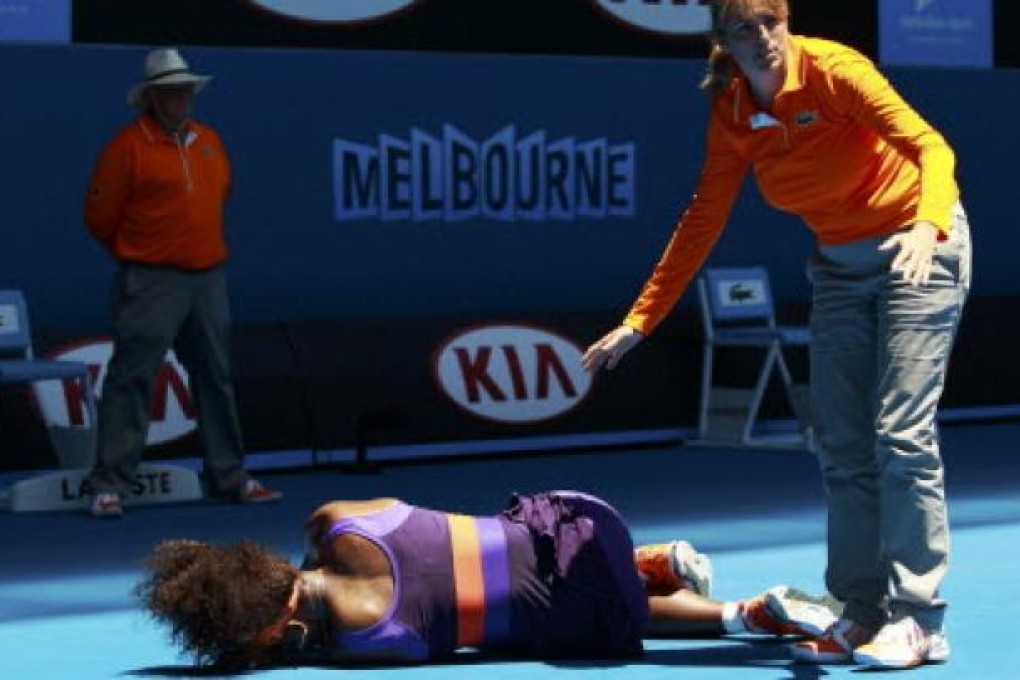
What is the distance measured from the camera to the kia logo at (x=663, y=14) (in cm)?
1378

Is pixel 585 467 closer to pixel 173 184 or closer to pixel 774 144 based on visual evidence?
pixel 173 184

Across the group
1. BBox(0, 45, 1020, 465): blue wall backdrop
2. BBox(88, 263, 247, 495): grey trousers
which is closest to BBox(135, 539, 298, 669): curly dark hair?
BBox(88, 263, 247, 495): grey trousers

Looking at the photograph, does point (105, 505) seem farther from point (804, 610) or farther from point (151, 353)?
point (804, 610)

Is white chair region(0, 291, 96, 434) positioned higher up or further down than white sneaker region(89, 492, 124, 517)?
higher up

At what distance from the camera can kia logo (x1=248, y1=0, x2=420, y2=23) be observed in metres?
12.6

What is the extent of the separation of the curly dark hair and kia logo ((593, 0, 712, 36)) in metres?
7.59

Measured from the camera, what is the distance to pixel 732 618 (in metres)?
7.24

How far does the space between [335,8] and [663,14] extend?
2.16 meters

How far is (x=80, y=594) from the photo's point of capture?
8539mm

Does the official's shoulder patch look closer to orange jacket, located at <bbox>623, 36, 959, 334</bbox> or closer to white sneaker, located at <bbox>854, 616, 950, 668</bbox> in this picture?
orange jacket, located at <bbox>623, 36, 959, 334</bbox>

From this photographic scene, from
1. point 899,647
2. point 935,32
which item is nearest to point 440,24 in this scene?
point 935,32

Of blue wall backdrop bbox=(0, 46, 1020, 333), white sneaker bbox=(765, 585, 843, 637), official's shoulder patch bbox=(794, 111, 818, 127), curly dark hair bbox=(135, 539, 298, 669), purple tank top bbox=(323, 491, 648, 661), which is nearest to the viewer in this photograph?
curly dark hair bbox=(135, 539, 298, 669)

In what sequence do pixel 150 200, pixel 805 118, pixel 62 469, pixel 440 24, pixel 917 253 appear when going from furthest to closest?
pixel 440 24 < pixel 62 469 < pixel 150 200 < pixel 805 118 < pixel 917 253

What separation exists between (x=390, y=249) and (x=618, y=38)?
1.87 m
